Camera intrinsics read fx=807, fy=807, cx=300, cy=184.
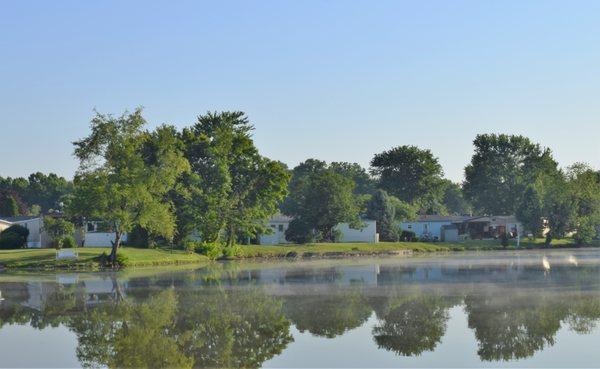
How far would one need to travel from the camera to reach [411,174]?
148 meters

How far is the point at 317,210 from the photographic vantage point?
303 ft

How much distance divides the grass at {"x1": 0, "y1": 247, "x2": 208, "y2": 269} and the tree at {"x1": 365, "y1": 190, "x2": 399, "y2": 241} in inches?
1443

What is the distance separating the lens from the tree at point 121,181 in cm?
5922

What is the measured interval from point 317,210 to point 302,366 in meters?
73.9

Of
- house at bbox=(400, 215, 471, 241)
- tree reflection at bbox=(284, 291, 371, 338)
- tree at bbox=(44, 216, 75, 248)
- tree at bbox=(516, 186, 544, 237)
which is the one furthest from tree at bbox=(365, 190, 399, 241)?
tree reflection at bbox=(284, 291, 371, 338)

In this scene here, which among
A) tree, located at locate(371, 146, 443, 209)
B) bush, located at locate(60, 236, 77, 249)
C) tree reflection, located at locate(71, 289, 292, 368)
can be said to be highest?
tree, located at locate(371, 146, 443, 209)

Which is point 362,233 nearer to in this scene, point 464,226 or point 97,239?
point 464,226

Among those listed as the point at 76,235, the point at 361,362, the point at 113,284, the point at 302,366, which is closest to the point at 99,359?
the point at 302,366

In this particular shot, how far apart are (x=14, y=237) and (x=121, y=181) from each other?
48.7ft

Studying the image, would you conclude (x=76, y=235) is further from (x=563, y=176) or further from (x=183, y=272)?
(x=563, y=176)

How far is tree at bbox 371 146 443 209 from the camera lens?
147250 millimetres

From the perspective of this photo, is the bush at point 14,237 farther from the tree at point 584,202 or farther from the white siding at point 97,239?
the tree at point 584,202

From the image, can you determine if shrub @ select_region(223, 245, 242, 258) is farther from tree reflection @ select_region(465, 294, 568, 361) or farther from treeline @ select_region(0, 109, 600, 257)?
tree reflection @ select_region(465, 294, 568, 361)

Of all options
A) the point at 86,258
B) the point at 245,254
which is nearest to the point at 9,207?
the point at 245,254
